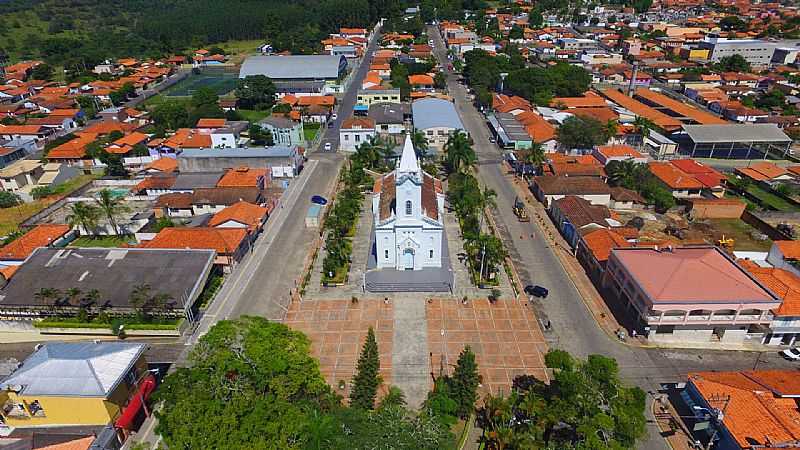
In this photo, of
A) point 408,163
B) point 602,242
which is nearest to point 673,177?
point 602,242

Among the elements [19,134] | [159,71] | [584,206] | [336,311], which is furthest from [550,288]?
[159,71]

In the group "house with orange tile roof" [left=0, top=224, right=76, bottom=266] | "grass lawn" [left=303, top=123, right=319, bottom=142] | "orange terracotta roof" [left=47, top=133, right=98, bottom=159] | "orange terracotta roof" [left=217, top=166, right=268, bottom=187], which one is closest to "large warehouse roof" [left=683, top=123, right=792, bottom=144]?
"grass lawn" [left=303, top=123, right=319, bottom=142]

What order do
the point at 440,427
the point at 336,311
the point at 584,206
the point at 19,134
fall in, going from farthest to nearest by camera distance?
the point at 19,134, the point at 584,206, the point at 336,311, the point at 440,427

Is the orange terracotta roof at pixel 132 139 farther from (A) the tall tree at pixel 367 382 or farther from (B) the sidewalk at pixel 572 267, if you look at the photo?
(A) the tall tree at pixel 367 382

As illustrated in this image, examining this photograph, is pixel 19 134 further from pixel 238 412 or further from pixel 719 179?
pixel 719 179

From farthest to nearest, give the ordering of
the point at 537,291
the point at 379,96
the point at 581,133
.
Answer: the point at 379,96, the point at 581,133, the point at 537,291

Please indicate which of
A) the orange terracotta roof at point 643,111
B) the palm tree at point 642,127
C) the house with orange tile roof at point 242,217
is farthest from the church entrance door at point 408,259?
the orange terracotta roof at point 643,111

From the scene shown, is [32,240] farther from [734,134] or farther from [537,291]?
[734,134]

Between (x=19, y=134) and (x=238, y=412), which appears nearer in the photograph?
(x=238, y=412)
